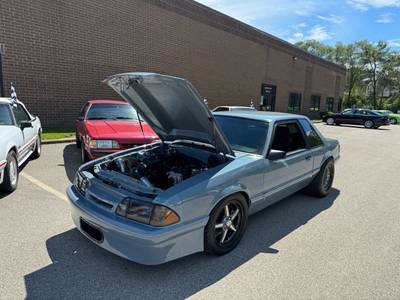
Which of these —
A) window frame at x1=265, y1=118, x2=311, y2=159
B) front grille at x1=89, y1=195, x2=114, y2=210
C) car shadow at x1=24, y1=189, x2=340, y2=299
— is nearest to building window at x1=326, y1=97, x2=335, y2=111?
window frame at x1=265, y1=118, x2=311, y2=159

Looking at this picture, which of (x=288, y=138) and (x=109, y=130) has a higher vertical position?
(x=288, y=138)

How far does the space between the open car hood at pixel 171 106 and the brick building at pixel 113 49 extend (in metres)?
8.63

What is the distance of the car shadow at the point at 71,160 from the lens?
605cm

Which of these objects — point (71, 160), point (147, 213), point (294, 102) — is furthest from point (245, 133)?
point (294, 102)

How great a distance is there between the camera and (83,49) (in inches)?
467

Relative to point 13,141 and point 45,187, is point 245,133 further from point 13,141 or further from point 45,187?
point 13,141

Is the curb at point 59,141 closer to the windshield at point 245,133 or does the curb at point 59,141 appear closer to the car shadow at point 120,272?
the car shadow at point 120,272

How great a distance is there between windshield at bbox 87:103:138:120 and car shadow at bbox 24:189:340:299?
13.3ft

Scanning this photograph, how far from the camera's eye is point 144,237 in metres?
2.53

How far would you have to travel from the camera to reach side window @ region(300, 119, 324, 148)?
4863 mm

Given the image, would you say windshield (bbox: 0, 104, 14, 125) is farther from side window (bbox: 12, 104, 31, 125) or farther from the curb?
the curb

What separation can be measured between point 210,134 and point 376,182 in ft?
16.3

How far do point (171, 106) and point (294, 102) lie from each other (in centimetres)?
2683

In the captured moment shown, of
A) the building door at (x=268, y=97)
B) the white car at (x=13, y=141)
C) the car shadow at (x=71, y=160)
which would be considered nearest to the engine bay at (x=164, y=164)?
the white car at (x=13, y=141)
